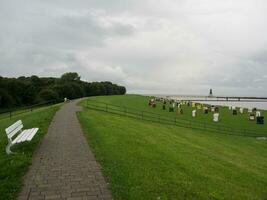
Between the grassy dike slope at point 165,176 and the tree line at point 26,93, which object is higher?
the tree line at point 26,93

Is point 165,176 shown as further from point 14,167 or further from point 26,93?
point 26,93

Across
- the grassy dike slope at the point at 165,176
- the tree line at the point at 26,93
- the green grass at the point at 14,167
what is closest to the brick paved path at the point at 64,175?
the green grass at the point at 14,167

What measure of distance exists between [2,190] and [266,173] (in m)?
10.6

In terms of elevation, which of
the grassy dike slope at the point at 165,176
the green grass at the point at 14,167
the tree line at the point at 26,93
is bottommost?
the grassy dike slope at the point at 165,176

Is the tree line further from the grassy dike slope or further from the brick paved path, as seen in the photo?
the grassy dike slope

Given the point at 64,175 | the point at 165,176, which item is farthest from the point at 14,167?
the point at 165,176

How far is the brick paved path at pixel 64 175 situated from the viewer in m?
7.37

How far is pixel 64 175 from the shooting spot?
8.79 metres

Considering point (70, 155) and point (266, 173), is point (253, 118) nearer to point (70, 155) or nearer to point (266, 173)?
point (266, 173)

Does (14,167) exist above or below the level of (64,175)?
above

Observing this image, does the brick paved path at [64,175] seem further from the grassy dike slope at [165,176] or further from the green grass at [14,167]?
the grassy dike slope at [165,176]

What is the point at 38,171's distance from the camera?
913 cm

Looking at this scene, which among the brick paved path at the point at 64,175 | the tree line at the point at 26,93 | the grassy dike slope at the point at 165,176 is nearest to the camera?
the brick paved path at the point at 64,175

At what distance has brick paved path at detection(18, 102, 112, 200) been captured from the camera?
7371 mm
